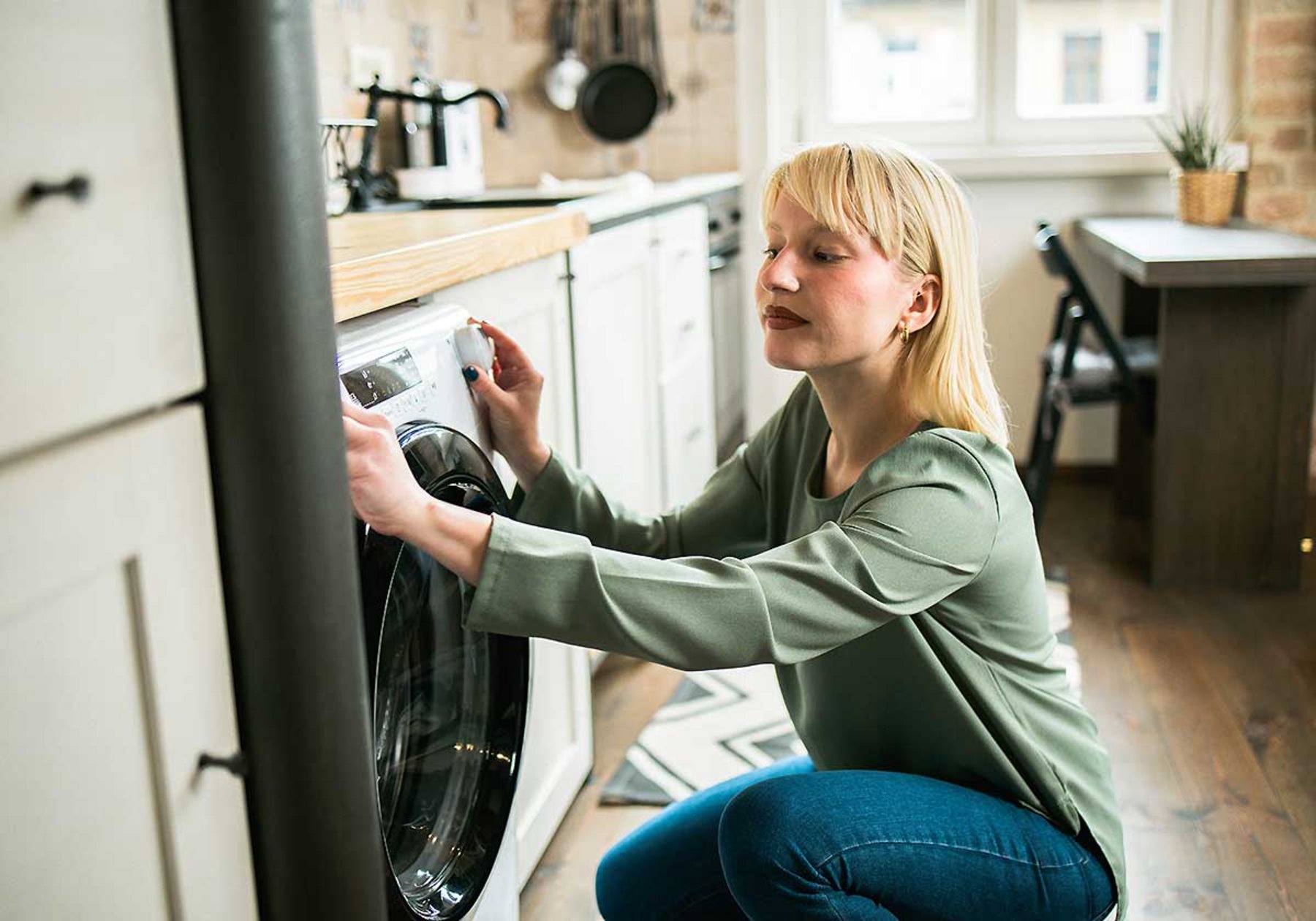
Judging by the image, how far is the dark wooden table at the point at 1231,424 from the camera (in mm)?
2980

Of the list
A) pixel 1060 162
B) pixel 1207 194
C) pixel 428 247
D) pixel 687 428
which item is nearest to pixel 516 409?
pixel 428 247

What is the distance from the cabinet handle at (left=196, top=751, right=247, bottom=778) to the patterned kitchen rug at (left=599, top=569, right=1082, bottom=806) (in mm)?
1407

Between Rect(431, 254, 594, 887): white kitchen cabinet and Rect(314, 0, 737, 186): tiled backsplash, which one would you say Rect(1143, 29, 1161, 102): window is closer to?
Rect(314, 0, 737, 186): tiled backsplash

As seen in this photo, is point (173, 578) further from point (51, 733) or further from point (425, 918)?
point (425, 918)

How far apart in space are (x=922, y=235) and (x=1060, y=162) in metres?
2.89

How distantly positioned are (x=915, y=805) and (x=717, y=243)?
2500 millimetres

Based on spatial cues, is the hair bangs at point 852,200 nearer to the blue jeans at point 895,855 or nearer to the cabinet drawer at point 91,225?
the blue jeans at point 895,855

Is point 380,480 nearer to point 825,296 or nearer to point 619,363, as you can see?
point 825,296

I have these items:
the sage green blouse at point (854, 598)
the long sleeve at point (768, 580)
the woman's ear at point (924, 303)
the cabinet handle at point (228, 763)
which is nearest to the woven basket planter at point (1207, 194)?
the sage green blouse at point (854, 598)

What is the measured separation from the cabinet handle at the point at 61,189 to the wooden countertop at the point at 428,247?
256mm

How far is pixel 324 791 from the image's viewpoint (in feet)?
2.67

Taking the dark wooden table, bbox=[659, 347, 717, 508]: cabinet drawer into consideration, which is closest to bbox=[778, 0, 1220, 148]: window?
the dark wooden table

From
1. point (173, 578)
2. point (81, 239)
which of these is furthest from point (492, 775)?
point (81, 239)

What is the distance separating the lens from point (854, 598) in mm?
1160
